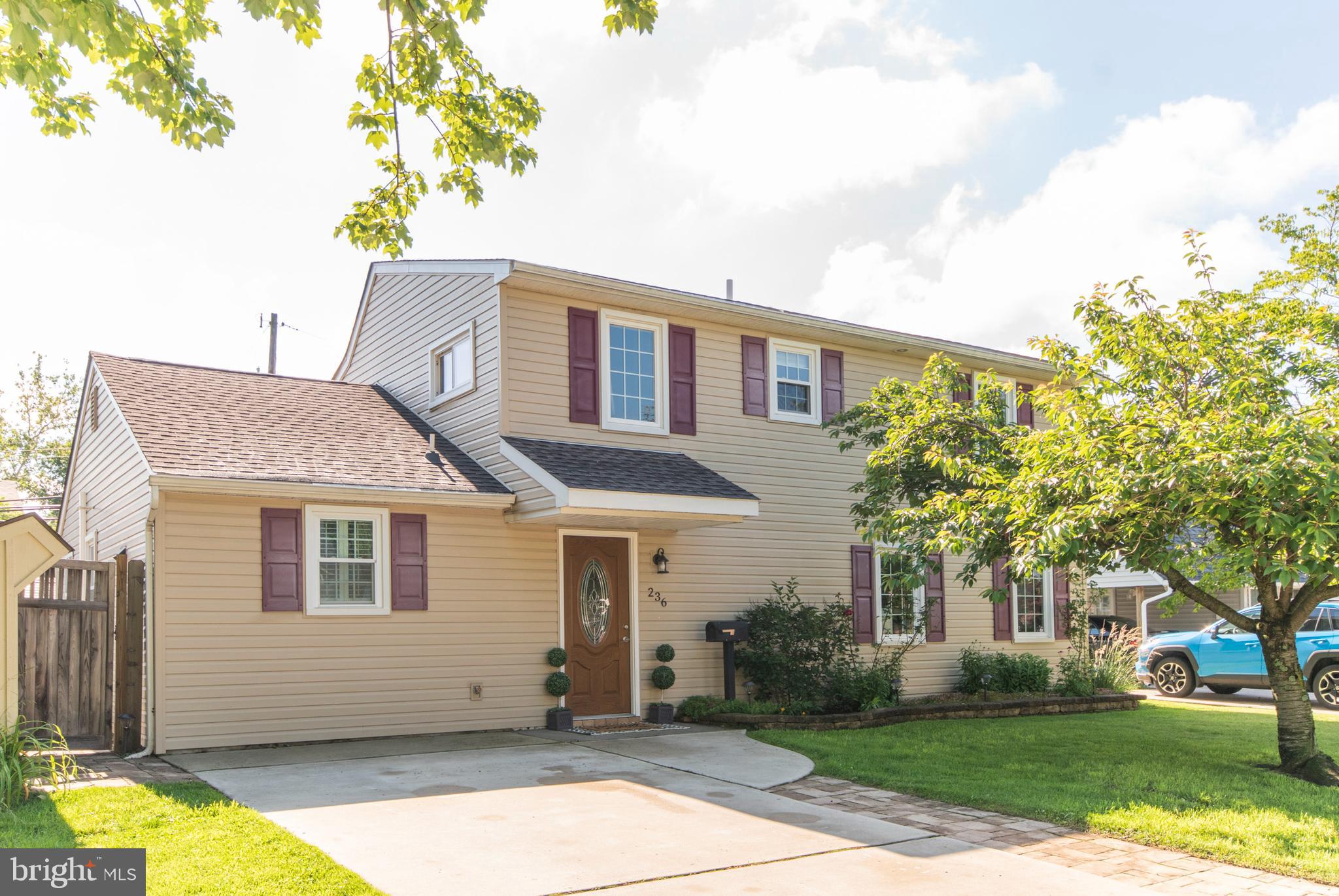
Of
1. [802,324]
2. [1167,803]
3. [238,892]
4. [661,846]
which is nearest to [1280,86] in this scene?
[802,324]

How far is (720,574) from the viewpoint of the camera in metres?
13.0

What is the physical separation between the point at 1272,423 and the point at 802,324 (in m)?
7.01

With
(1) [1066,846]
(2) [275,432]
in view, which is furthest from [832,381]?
(1) [1066,846]

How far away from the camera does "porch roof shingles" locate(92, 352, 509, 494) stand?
1023 centimetres

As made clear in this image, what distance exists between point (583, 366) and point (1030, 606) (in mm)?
8496

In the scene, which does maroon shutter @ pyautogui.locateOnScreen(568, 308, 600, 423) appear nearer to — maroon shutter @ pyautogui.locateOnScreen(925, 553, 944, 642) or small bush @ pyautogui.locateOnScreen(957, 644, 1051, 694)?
maroon shutter @ pyautogui.locateOnScreen(925, 553, 944, 642)

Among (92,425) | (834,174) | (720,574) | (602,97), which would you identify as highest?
(834,174)

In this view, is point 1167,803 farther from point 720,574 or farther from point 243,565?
point 243,565

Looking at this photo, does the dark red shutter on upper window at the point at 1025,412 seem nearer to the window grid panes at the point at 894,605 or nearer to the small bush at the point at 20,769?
the window grid panes at the point at 894,605

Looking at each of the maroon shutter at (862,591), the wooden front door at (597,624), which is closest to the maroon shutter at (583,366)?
the wooden front door at (597,624)

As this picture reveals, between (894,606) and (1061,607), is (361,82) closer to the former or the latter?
(894,606)

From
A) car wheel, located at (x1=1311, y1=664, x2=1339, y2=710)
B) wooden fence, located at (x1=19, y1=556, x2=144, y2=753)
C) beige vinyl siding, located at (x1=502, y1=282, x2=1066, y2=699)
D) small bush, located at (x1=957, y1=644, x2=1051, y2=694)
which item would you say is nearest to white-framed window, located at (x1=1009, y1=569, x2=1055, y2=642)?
small bush, located at (x1=957, y1=644, x2=1051, y2=694)

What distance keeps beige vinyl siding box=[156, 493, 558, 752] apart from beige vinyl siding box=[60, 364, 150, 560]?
886 millimetres

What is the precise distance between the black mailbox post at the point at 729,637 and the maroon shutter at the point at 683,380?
2.39 metres
